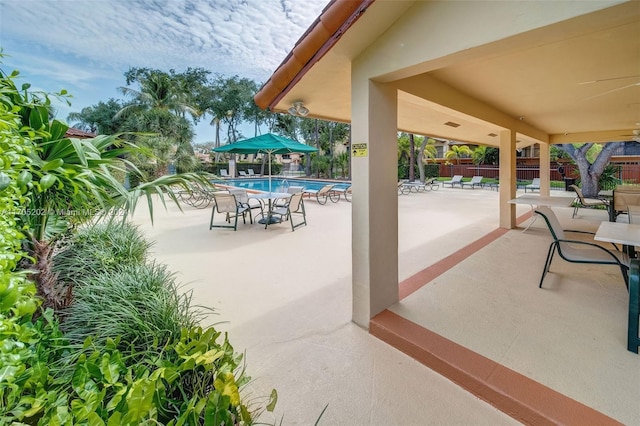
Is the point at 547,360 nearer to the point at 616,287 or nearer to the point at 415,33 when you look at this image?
Answer: the point at 616,287

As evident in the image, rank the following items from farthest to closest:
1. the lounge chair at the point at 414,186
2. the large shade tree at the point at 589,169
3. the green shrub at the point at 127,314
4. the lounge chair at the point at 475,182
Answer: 1. the lounge chair at the point at 475,182
2. the lounge chair at the point at 414,186
3. the large shade tree at the point at 589,169
4. the green shrub at the point at 127,314

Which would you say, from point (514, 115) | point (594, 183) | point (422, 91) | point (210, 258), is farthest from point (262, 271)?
point (594, 183)

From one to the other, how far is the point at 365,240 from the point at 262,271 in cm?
241

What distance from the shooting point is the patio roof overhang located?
1.98m

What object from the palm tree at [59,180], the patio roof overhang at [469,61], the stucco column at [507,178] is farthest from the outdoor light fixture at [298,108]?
the stucco column at [507,178]

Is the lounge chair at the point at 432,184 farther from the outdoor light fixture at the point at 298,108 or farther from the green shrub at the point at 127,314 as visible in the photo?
the green shrub at the point at 127,314

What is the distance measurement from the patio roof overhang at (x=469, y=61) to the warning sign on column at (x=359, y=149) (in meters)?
0.63

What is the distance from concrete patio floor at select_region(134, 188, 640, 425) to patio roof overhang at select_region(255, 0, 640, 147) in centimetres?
240

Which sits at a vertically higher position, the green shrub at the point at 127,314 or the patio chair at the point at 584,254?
the patio chair at the point at 584,254

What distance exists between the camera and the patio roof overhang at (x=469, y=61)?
198cm

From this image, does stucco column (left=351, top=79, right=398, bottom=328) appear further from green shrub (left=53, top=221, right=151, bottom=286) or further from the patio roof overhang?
green shrub (left=53, top=221, right=151, bottom=286)

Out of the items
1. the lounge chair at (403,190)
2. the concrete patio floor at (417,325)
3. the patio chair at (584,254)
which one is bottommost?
the concrete patio floor at (417,325)

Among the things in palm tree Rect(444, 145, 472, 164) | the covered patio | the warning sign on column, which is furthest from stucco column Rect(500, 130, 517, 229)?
palm tree Rect(444, 145, 472, 164)

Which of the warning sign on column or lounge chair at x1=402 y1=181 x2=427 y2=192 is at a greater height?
the warning sign on column
